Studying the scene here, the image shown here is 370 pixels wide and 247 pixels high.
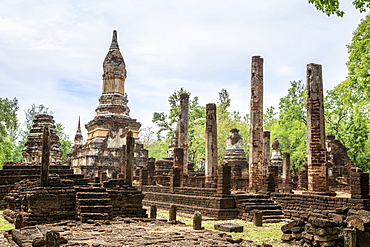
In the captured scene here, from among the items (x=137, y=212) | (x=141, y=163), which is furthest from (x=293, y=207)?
(x=141, y=163)

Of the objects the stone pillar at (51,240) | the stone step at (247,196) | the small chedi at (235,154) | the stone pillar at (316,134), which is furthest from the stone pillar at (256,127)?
the small chedi at (235,154)

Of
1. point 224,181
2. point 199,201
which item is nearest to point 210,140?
point 199,201

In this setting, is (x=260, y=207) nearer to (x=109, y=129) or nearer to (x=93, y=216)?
(x=93, y=216)

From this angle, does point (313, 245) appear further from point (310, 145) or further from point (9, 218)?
point (9, 218)

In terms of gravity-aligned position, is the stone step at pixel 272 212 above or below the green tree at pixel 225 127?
below

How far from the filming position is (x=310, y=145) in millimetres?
14344

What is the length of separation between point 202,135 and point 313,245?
2868 cm

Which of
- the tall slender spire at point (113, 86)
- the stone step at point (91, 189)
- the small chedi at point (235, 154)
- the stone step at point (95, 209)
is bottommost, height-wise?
the stone step at point (95, 209)

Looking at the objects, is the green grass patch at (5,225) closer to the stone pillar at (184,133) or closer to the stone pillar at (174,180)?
the stone pillar at (174,180)

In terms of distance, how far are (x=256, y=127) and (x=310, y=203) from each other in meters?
4.65

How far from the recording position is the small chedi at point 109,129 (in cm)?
2936

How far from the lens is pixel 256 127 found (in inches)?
679

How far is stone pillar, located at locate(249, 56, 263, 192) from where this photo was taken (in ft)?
56.2

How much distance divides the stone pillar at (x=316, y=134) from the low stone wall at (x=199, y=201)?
2.87 meters
